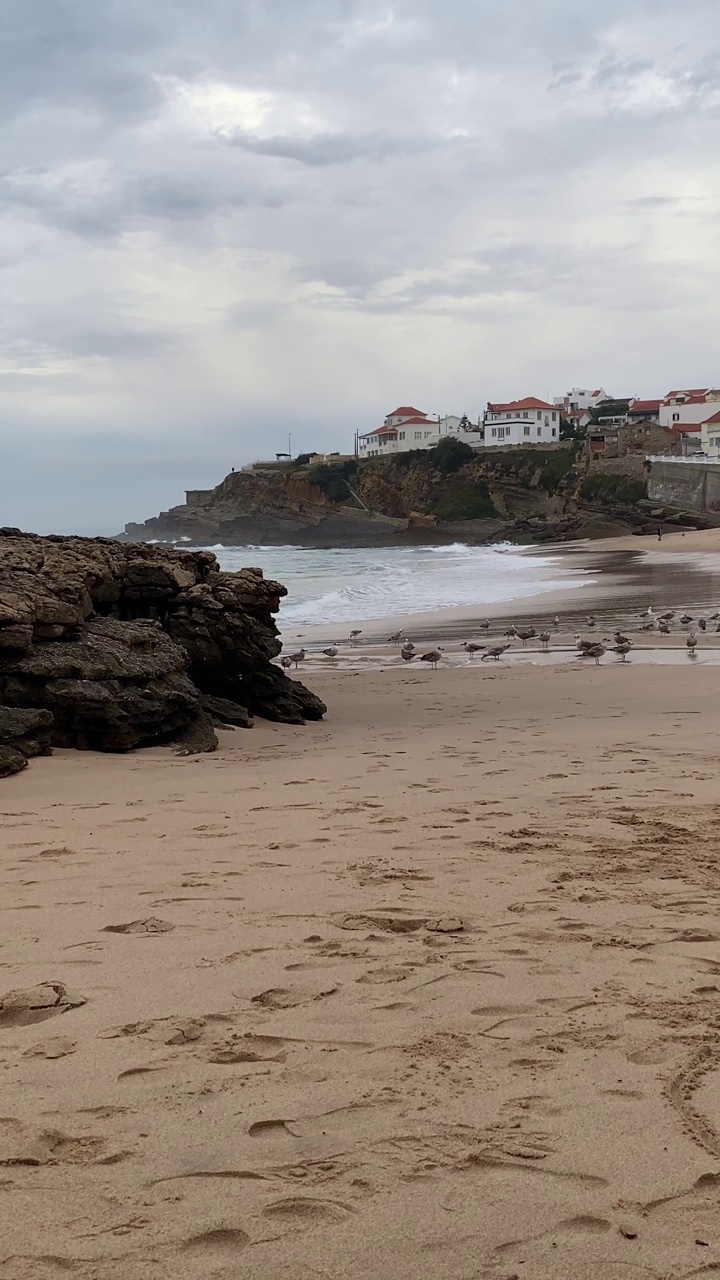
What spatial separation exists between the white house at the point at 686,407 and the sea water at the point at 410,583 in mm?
52902

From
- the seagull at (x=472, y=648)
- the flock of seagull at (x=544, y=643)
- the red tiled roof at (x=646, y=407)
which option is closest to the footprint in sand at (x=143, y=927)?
the flock of seagull at (x=544, y=643)

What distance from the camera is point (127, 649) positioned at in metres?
9.85

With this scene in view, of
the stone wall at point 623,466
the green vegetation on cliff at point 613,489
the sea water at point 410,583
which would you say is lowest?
the sea water at point 410,583

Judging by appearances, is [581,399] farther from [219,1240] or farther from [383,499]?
[219,1240]

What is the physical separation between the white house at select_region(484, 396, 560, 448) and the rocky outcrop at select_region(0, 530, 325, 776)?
108778 millimetres

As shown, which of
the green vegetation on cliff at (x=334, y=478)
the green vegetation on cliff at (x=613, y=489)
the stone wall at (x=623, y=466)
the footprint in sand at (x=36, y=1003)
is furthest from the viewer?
the green vegetation on cliff at (x=334, y=478)

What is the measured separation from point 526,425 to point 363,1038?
11917 centimetres

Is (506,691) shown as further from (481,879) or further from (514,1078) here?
(514,1078)

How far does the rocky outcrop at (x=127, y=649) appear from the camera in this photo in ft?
29.7

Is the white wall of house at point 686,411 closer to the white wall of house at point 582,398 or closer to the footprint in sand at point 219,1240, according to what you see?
the white wall of house at point 582,398

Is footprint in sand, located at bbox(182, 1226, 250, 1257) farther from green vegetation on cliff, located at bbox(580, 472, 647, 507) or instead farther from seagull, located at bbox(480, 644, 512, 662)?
green vegetation on cliff, located at bbox(580, 472, 647, 507)

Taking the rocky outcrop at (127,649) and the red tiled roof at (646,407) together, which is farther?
the red tiled roof at (646,407)

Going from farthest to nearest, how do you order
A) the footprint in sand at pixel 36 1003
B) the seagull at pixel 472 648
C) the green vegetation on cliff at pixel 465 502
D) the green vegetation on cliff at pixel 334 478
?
the green vegetation on cliff at pixel 334 478, the green vegetation on cliff at pixel 465 502, the seagull at pixel 472 648, the footprint in sand at pixel 36 1003

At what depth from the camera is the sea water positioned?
30.3m
